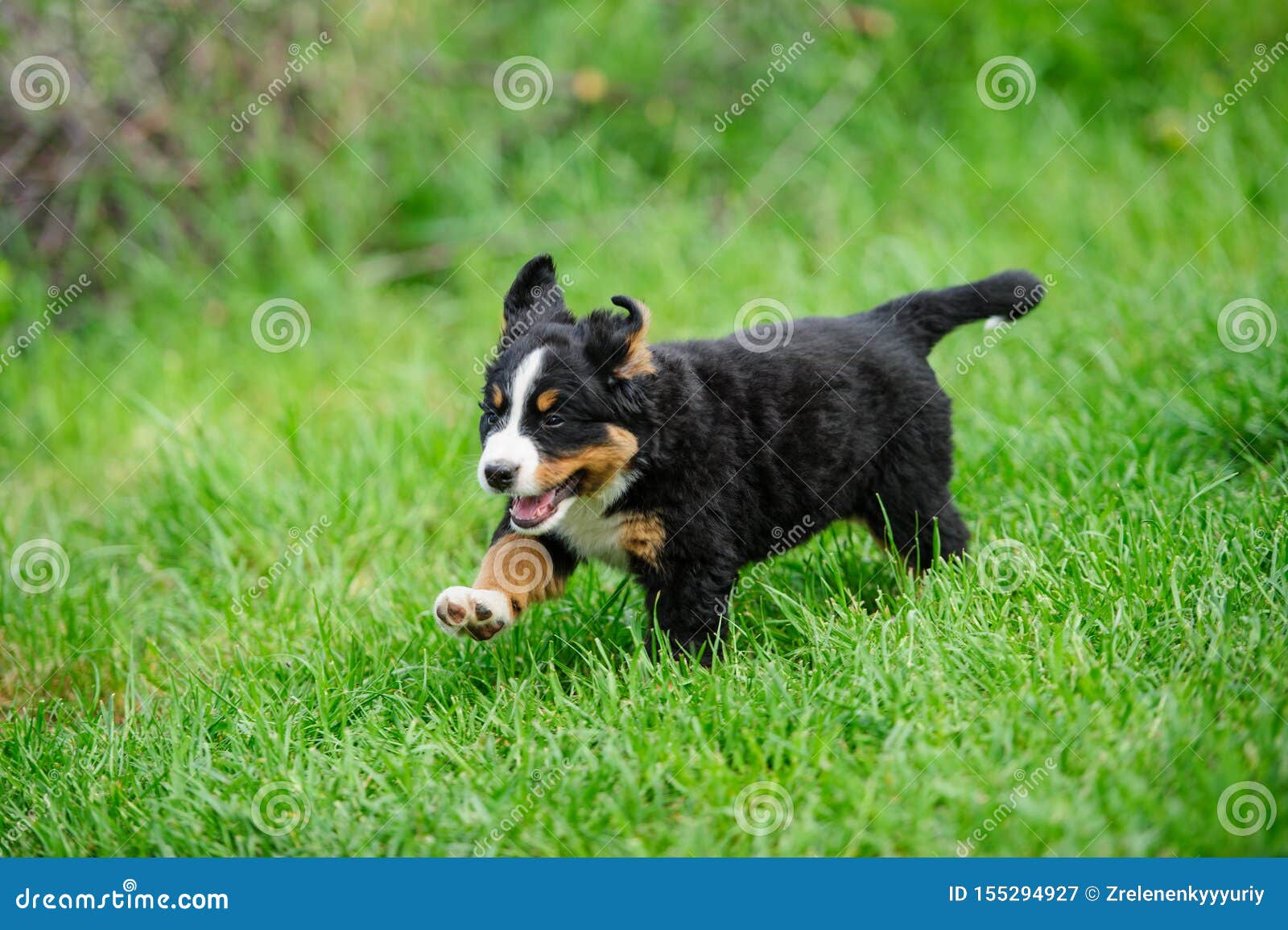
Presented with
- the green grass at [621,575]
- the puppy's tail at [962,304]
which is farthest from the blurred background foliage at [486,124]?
the puppy's tail at [962,304]

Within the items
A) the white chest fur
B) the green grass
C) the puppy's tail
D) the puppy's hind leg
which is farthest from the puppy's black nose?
the puppy's tail

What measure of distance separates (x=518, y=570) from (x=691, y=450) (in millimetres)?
636

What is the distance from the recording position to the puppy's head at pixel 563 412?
320 cm

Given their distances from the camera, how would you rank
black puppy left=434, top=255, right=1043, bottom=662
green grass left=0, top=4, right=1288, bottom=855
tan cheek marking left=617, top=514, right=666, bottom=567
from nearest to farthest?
green grass left=0, top=4, right=1288, bottom=855 < black puppy left=434, top=255, right=1043, bottom=662 < tan cheek marking left=617, top=514, right=666, bottom=567

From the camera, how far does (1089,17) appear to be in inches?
296

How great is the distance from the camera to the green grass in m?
2.95

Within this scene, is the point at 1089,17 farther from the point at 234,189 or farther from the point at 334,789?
the point at 334,789

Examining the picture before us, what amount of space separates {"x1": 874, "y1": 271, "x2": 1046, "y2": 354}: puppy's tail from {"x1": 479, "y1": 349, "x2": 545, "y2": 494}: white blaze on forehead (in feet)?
4.46

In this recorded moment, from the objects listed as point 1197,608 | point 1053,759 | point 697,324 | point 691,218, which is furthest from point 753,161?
point 1053,759

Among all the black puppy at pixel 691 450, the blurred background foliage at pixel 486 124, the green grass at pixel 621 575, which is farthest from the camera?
the blurred background foliage at pixel 486 124

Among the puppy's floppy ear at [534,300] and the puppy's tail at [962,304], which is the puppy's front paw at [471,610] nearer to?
the puppy's floppy ear at [534,300]

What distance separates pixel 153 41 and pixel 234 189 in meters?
0.94

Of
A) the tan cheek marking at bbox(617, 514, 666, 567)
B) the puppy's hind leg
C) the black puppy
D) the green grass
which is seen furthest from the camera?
the puppy's hind leg

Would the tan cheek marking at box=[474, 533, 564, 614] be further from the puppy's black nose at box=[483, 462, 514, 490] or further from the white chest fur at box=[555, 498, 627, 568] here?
the puppy's black nose at box=[483, 462, 514, 490]
